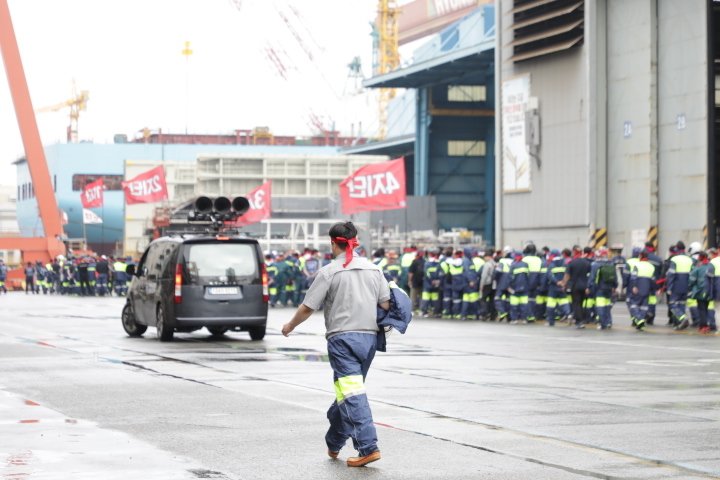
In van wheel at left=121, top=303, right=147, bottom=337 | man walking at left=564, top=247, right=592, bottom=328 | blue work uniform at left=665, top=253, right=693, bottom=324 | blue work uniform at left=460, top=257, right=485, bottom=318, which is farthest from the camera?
blue work uniform at left=460, top=257, right=485, bottom=318

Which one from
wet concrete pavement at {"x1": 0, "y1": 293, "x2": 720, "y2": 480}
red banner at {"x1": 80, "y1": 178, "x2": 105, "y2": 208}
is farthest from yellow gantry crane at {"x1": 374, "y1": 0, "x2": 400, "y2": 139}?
wet concrete pavement at {"x1": 0, "y1": 293, "x2": 720, "y2": 480}

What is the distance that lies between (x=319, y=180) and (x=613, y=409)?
67748 mm

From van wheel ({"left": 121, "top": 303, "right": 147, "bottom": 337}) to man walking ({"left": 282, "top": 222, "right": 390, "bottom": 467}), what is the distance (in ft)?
50.1

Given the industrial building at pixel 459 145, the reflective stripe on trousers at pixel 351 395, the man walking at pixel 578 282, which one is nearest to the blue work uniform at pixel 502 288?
the man walking at pixel 578 282

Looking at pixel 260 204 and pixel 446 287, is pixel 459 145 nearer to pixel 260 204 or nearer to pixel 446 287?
pixel 260 204

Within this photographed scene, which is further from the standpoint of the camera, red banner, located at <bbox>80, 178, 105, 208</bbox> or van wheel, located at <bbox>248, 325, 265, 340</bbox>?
red banner, located at <bbox>80, 178, 105, 208</bbox>

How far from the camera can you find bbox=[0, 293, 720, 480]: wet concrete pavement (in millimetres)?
9519

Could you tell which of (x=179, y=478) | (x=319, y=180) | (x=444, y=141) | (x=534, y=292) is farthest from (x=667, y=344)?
(x=319, y=180)

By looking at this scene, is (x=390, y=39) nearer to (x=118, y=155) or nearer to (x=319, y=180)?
(x=118, y=155)

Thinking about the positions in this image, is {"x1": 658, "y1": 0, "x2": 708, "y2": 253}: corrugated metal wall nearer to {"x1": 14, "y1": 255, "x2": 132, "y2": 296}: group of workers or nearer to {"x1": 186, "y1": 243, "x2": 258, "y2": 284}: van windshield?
{"x1": 186, "y1": 243, "x2": 258, "y2": 284}: van windshield

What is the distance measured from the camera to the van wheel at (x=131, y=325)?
25.2 meters

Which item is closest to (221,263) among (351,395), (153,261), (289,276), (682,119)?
(153,261)

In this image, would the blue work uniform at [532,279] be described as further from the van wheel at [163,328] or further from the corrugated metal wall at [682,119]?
the van wheel at [163,328]

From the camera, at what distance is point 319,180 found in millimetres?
80312
